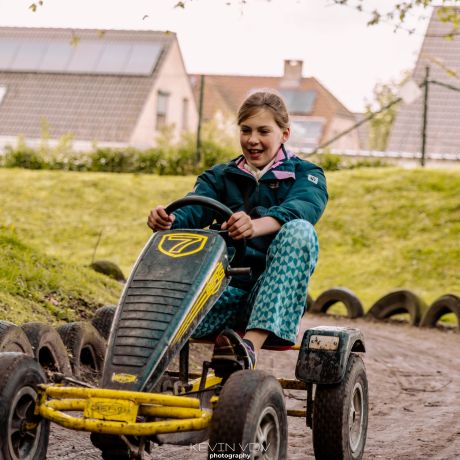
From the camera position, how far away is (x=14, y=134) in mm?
32875

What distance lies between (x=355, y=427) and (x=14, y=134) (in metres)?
29.5

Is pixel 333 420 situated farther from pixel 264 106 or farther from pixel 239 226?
pixel 264 106

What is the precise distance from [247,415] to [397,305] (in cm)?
859

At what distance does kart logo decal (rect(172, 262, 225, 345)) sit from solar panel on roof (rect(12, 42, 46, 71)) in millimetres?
32290

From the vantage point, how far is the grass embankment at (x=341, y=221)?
46.5 ft

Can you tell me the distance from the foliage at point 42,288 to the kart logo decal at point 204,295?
A: 93.2 inches

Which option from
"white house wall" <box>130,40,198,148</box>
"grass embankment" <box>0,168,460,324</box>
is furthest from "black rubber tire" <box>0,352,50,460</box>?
"white house wall" <box>130,40,198,148</box>

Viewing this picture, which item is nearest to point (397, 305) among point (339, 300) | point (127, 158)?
point (339, 300)

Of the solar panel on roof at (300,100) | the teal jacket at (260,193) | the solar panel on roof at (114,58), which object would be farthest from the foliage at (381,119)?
the teal jacket at (260,193)

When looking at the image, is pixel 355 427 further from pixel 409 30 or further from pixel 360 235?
pixel 360 235

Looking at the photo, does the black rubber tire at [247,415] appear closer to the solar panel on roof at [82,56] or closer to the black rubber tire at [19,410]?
the black rubber tire at [19,410]

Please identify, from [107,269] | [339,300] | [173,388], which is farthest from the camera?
[339,300]

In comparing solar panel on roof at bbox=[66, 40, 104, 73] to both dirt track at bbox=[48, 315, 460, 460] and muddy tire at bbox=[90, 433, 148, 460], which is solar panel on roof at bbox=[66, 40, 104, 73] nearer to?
dirt track at bbox=[48, 315, 460, 460]

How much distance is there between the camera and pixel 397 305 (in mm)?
11891
